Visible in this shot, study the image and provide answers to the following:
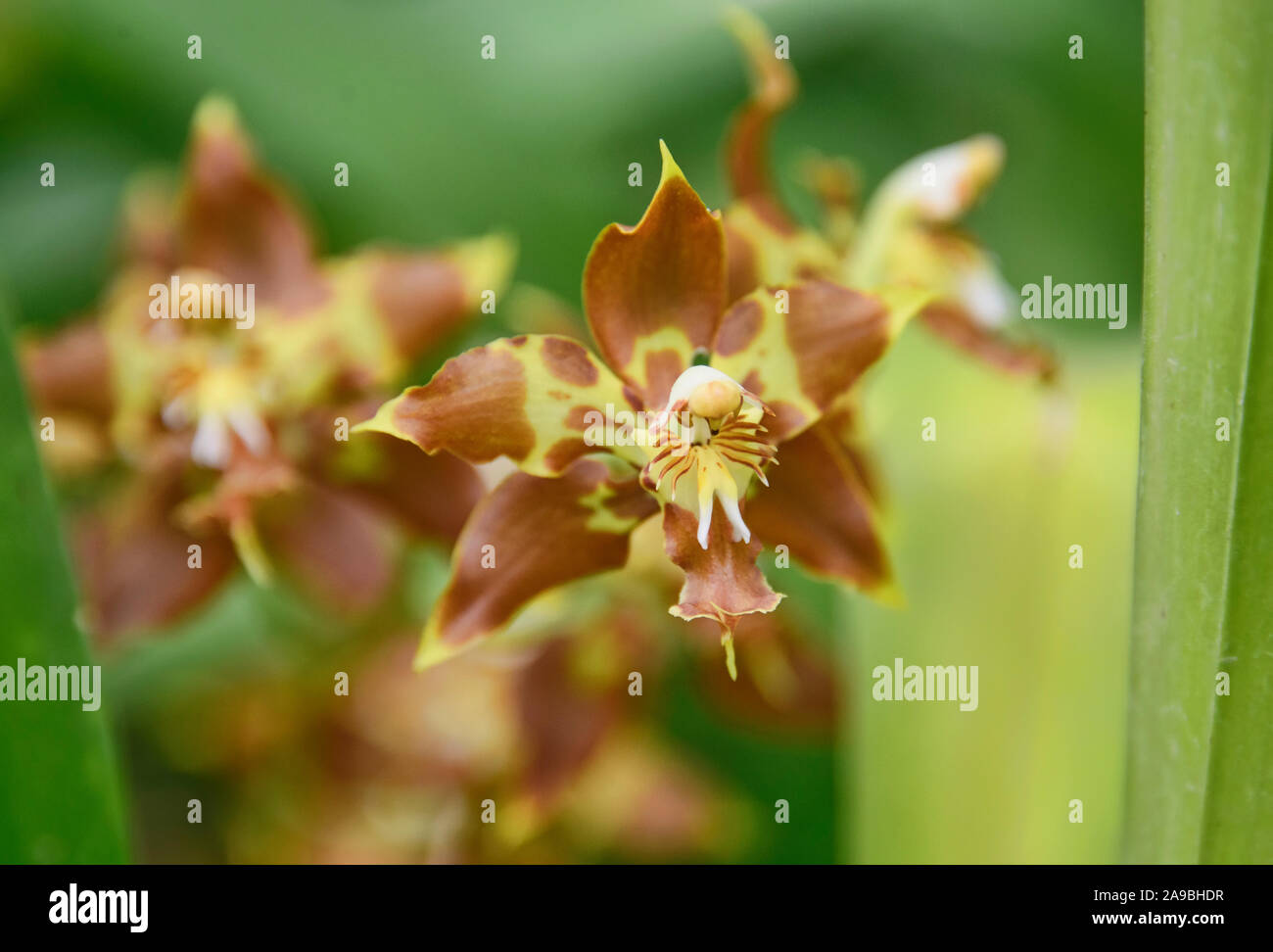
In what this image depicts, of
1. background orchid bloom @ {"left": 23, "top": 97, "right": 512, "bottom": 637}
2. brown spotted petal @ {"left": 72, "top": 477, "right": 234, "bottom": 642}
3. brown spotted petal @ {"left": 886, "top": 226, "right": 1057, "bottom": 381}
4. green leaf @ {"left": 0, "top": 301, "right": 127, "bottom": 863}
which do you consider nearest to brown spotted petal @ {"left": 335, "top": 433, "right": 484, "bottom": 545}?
background orchid bloom @ {"left": 23, "top": 97, "right": 512, "bottom": 637}

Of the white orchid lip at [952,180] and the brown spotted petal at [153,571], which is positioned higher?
the white orchid lip at [952,180]

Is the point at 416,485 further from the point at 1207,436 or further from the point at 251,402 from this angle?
the point at 1207,436

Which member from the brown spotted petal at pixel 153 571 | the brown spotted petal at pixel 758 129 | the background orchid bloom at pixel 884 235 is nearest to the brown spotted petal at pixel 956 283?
the background orchid bloom at pixel 884 235

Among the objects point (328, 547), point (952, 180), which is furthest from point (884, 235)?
point (328, 547)

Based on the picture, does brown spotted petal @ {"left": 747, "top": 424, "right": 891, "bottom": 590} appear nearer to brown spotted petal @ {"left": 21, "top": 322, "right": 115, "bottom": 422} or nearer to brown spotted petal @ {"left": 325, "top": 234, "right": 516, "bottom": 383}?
brown spotted petal @ {"left": 325, "top": 234, "right": 516, "bottom": 383}

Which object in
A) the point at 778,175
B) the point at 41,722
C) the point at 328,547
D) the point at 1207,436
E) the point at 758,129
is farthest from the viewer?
the point at 778,175

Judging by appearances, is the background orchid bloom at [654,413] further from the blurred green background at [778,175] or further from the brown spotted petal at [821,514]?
the blurred green background at [778,175]
